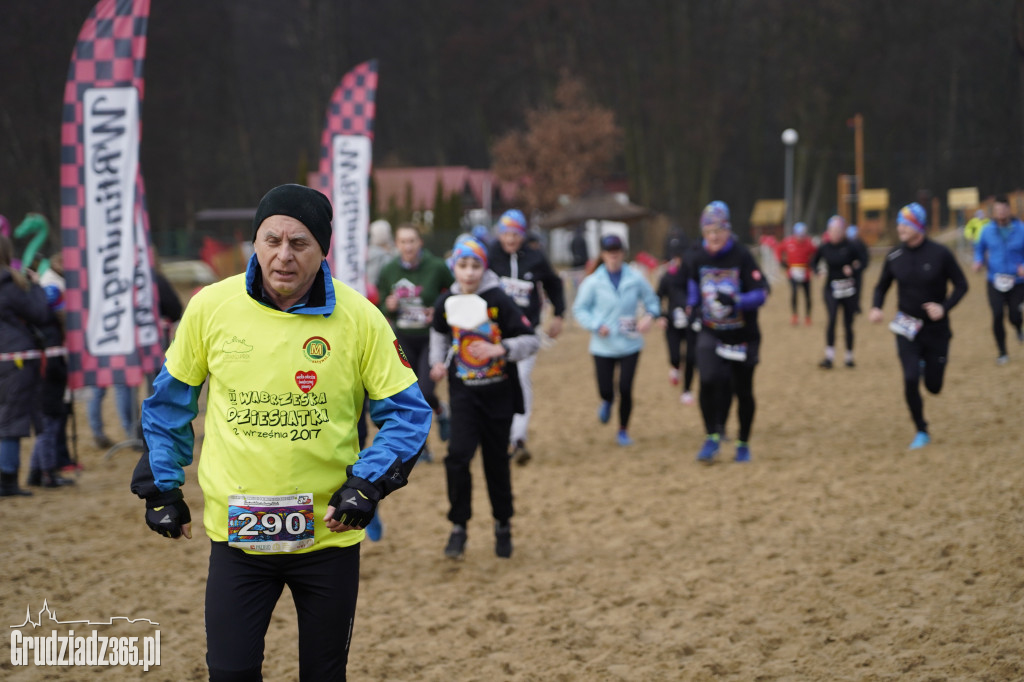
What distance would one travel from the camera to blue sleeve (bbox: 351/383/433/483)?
3.12m

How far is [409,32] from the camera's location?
2375 inches

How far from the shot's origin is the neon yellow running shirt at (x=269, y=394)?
10.3 ft

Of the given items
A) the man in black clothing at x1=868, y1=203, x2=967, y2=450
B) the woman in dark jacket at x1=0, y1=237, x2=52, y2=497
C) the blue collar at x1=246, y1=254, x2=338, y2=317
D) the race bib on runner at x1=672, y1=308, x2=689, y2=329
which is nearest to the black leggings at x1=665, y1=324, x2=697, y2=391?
the race bib on runner at x1=672, y1=308, x2=689, y2=329

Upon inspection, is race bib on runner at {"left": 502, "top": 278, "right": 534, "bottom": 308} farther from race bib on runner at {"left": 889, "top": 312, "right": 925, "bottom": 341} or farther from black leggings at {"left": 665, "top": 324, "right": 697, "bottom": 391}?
→ race bib on runner at {"left": 889, "top": 312, "right": 925, "bottom": 341}

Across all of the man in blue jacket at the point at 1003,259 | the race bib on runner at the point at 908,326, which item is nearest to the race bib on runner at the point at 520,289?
the race bib on runner at the point at 908,326

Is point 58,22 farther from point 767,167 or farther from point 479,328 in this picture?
point 767,167

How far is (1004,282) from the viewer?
13117 millimetres

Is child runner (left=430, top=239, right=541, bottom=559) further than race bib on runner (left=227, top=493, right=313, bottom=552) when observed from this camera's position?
Yes

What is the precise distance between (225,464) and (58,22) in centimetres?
1305

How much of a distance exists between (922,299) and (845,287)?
543 centimetres

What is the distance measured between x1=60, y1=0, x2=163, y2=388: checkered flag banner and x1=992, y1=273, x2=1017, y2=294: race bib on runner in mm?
10715

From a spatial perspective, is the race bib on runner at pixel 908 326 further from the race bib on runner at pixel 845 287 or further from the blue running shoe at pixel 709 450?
the race bib on runner at pixel 845 287

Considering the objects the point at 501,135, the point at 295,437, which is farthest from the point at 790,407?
the point at 501,135

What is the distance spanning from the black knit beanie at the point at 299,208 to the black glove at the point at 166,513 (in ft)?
2.87
